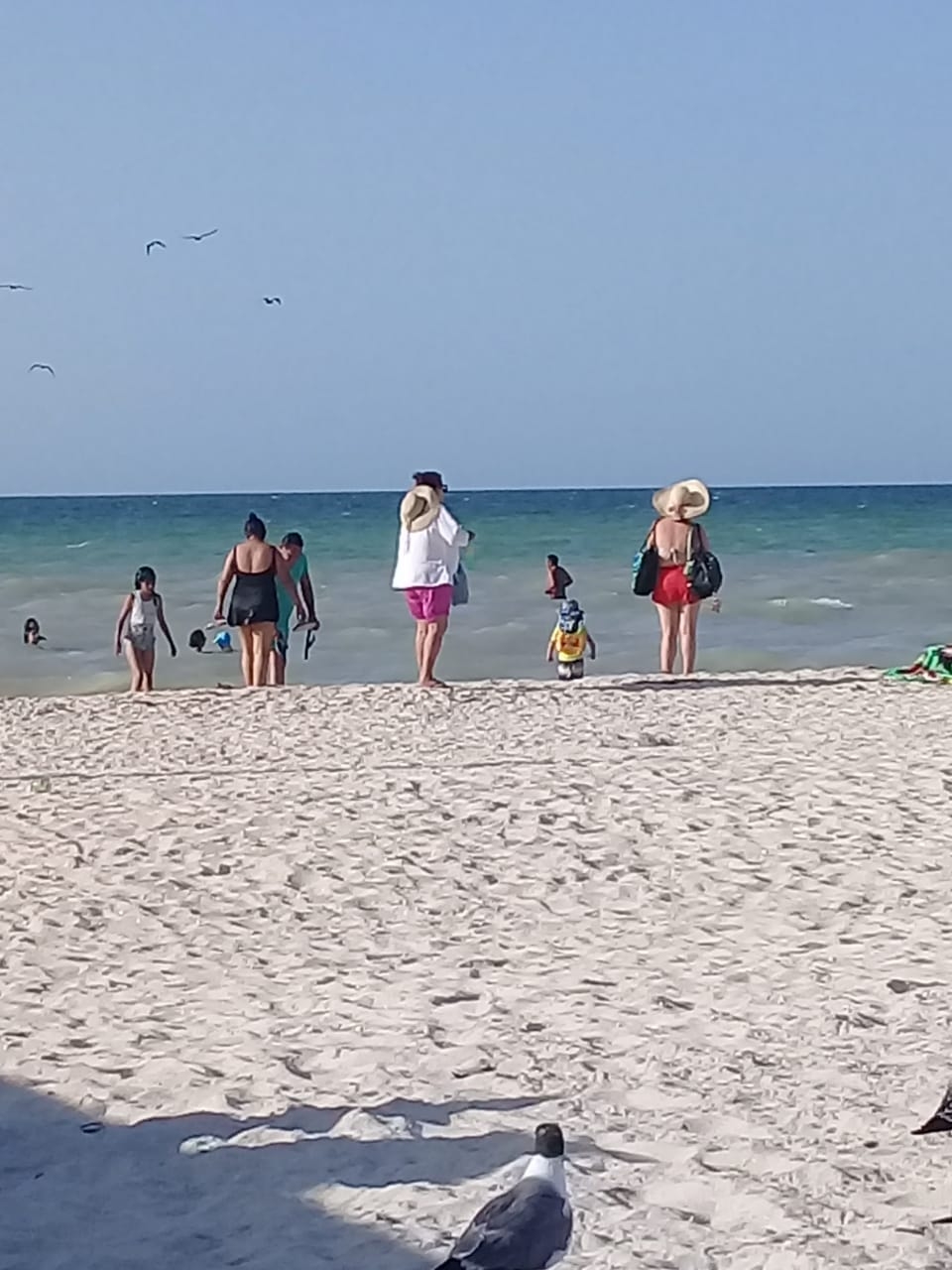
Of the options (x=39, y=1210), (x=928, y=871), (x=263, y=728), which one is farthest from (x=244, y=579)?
(x=39, y=1210)

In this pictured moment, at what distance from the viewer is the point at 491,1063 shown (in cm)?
513

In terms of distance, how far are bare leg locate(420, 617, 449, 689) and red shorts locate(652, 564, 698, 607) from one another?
159 cm

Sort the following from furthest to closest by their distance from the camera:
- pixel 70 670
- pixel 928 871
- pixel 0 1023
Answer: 1. pixel 70 670
2. pixel 928 871
3. pixel 0 1023

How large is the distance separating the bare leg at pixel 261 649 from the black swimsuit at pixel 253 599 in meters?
0.09

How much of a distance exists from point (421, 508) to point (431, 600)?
0.70 meters

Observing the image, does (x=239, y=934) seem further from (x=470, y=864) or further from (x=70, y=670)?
(x=70, y=670)

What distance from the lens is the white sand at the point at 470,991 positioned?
13.5 feet

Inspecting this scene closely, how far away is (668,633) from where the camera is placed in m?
13.6

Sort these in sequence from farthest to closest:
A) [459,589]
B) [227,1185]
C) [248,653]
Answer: [248,653], [459,589], [227,1185]

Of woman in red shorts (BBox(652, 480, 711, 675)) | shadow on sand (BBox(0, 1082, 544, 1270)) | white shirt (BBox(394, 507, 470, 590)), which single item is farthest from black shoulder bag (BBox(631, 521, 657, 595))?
shadow on sand (BBox(0, 1082, 544, 1270))

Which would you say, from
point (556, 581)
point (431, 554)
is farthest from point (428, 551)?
point (556, 581)

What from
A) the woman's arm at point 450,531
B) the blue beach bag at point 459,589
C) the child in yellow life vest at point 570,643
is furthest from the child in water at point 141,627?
the child in yellow life vest at point 570,643

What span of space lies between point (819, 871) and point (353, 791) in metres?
2.58

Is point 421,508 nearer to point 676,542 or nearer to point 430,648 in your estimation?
point 430,648
